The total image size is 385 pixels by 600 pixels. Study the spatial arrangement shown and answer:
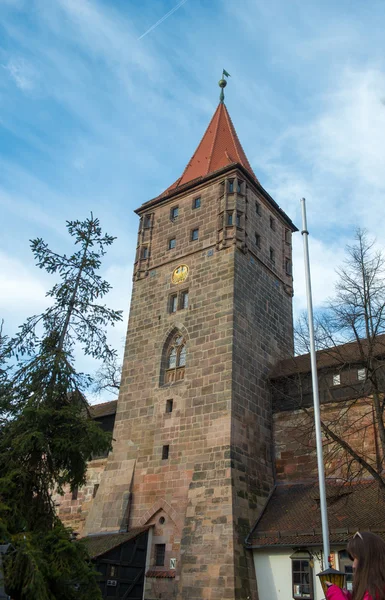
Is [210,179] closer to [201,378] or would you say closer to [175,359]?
[175,359]

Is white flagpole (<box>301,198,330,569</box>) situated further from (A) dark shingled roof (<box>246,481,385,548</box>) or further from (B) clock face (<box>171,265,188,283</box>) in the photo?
(B) clock face (<box>171,265,188,283</box>)

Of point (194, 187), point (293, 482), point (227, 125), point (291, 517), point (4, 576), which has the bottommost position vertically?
point (4, 576)

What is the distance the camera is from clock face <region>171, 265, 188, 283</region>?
21.6m

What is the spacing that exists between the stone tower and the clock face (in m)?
0.05

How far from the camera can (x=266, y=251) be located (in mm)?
22672

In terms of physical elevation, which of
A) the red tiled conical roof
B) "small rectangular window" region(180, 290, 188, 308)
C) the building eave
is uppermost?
the red tiled conical roof

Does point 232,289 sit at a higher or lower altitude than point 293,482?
higher

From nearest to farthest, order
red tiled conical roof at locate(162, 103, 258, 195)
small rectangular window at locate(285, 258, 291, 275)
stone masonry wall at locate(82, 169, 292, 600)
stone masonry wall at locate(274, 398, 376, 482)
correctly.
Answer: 1. stone masonry wall at locate(82, 169, 292, 600)
2. stone masonry wall at locate(274, 398, 376, 482)
3. small rectangular window at locate(285, 258, 291, 275)
4. red tiled conical roof at locate(162, 103, 258, 195)

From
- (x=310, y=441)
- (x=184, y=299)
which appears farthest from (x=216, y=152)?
(x=310, y=441)

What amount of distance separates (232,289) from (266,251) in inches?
147

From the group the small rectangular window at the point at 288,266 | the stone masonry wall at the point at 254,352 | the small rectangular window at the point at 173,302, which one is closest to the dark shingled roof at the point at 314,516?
the stone masonry wall at the point at 254,352

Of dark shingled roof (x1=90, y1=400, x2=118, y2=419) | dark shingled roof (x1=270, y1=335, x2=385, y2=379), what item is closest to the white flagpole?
dark shingled roof (x1=270, y1=335, x2=385, y2=379)

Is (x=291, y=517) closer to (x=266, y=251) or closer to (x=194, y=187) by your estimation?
(x=266, y=251)

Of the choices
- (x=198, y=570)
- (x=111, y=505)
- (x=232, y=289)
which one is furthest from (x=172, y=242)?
(x=198, y=570)
